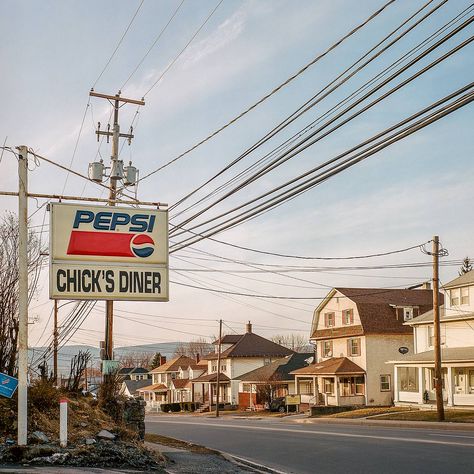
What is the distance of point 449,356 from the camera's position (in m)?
44.4

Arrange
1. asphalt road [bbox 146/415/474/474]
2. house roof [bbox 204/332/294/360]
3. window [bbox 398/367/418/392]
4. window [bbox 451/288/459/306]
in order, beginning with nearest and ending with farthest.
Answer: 1. asphalt road [bbox 146/415/474/474]
2. window [bbox 451/288/459/306]
3. window [bbox 398/367/418/392]
4. house roof [bbox 204/332/294/360]

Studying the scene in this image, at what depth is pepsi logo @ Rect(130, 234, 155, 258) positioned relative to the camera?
17.2 m

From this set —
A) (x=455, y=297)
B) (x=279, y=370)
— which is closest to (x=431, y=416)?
(x=455, y=297)

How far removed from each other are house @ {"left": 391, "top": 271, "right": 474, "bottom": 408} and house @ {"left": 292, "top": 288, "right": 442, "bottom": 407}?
15.4ft

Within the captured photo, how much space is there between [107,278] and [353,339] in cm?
4401

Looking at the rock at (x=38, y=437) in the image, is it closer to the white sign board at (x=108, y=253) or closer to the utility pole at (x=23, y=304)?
the utility pole at (x=23, y=304)

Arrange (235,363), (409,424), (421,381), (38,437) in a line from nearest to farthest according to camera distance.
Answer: (38,437), (409,424), (421,381), (235,363)

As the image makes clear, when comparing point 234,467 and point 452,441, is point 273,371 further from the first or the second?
point 234,467

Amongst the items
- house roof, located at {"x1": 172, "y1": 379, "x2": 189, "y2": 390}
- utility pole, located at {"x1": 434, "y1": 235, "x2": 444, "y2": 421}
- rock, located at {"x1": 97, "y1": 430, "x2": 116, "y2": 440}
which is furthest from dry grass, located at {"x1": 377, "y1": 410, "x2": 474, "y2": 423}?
house roof, located at {"x1": 172, "y1": 379, "x2": 189, "y2": 390}

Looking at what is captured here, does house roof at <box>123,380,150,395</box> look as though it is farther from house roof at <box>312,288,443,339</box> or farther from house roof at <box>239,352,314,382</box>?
house roof at <box>312,288,443,339</box>

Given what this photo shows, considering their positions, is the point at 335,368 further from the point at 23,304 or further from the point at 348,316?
the point at 23,304

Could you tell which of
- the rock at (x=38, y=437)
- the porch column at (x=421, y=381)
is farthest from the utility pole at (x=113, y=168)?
the porch column at (x=421, y=381)

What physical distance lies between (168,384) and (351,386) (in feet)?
162

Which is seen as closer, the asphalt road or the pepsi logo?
the pepsi logo
